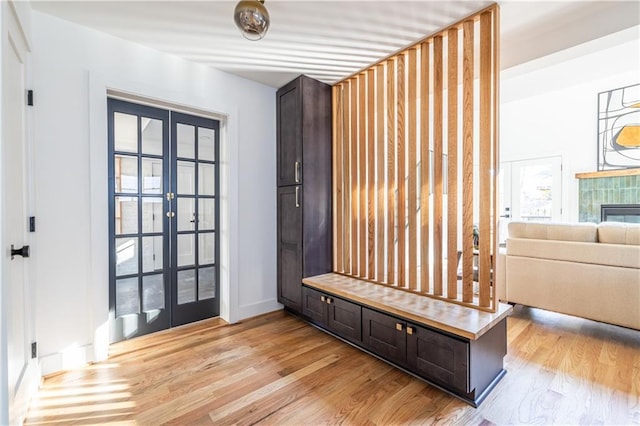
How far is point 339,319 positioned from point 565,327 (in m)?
2.15

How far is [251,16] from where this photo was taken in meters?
1.43

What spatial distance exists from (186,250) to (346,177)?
178 cm

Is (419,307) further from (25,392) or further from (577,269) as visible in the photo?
(25,392)

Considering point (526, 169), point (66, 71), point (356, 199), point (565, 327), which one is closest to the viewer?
point (66, 71)

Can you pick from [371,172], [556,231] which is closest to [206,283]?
[371,172]

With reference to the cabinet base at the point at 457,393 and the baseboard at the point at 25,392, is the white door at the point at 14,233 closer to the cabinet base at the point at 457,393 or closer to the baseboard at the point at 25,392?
the baseboard at the point at 25,392

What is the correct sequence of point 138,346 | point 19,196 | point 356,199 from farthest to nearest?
point 356,199
point 138,346
point 19,196

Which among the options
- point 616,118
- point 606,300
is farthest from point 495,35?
point 616,118

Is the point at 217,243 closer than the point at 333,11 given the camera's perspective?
No

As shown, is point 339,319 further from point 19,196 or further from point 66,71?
point 66,71

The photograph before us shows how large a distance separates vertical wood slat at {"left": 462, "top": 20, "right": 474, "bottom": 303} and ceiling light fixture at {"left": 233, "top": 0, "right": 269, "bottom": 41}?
1479mm

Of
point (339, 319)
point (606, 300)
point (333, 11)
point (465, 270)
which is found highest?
point (333, 11)

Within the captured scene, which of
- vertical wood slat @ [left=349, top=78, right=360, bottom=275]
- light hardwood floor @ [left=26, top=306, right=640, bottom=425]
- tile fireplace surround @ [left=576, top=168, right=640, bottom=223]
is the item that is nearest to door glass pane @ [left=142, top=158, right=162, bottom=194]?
light hardwood floor @ [left=26, top=306, right=640, bottom=425]

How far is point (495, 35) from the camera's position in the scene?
196 cm
